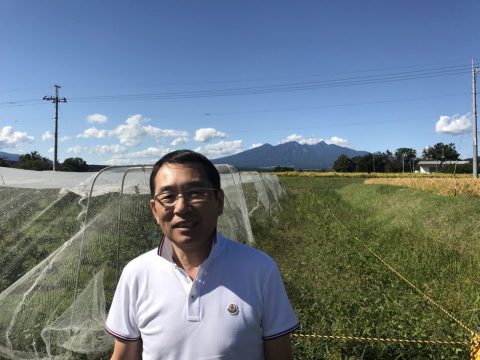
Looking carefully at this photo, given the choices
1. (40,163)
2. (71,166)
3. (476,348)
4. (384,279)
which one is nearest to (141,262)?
(476,348)

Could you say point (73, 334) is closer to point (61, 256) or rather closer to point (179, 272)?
point (61, 256)

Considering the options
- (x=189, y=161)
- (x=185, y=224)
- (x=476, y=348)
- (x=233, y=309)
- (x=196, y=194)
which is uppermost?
(x=189, y=161)

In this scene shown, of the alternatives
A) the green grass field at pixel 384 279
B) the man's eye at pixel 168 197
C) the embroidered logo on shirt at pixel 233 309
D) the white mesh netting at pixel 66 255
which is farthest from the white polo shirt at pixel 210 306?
the white mesh netting at pixel 66 255

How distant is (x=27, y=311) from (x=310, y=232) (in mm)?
7530

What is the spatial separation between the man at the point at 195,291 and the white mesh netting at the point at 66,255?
8.00 feet

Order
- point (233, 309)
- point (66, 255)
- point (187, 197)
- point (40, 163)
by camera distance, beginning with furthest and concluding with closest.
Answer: point (40, 163) < point (66, 255) < point (187, 197) < point (233, 309)

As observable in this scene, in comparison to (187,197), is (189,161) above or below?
above

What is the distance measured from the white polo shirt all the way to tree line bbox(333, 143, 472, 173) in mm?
84369

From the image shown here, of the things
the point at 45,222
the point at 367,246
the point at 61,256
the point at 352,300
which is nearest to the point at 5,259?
the point at 45,222

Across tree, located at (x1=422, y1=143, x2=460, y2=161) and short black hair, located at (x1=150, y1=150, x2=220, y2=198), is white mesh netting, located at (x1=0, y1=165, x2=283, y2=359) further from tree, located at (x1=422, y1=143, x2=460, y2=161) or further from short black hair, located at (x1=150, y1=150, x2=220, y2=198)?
tree, located at (x1=422, y1=143, x2=460, y2=161)

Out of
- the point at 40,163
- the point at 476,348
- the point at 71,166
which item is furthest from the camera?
the point at 71,166

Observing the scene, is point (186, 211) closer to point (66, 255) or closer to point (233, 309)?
point (233, 309)

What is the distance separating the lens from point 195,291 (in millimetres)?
1408

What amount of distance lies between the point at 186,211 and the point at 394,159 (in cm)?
10402
